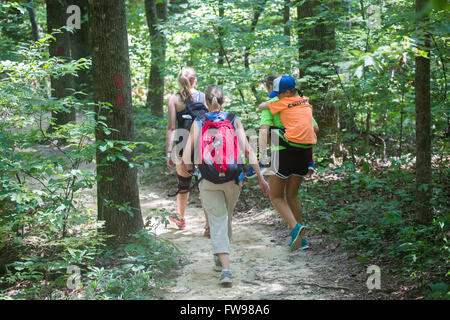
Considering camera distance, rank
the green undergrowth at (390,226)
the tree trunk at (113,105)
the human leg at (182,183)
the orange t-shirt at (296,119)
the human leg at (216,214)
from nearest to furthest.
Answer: the green undergrowth at (390,226)
the human leg at (216,214)
the tree trunk at (113,105)
the orange t-shirt at (296,119)
the human leg at (182,183)

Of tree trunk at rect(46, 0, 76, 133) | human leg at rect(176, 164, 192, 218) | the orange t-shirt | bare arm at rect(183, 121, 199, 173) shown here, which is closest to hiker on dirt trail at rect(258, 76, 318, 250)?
the orange t-shirt

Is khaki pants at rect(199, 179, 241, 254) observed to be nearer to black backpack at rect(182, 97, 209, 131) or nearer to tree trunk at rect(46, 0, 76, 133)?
black backpack at rect(182, 97, 209, 131)

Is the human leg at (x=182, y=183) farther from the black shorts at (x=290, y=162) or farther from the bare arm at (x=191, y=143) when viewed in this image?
the black shorts at (x=290, y=162)

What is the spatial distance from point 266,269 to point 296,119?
1.96 m

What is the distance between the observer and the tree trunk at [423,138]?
4785 millimetres

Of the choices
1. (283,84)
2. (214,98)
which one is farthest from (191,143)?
(283,84)

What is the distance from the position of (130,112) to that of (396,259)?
379cm

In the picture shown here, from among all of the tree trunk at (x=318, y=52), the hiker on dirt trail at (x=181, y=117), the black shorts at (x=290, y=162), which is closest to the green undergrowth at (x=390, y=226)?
the black shorts at (x=290, y=162)

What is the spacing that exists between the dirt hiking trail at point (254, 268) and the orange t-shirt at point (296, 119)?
1.59m

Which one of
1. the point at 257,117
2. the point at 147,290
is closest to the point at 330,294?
the point at 147,290

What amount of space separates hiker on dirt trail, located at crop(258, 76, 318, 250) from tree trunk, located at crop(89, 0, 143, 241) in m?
1.91

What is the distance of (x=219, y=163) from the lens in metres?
4.55

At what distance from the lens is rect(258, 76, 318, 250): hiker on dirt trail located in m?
5.30
